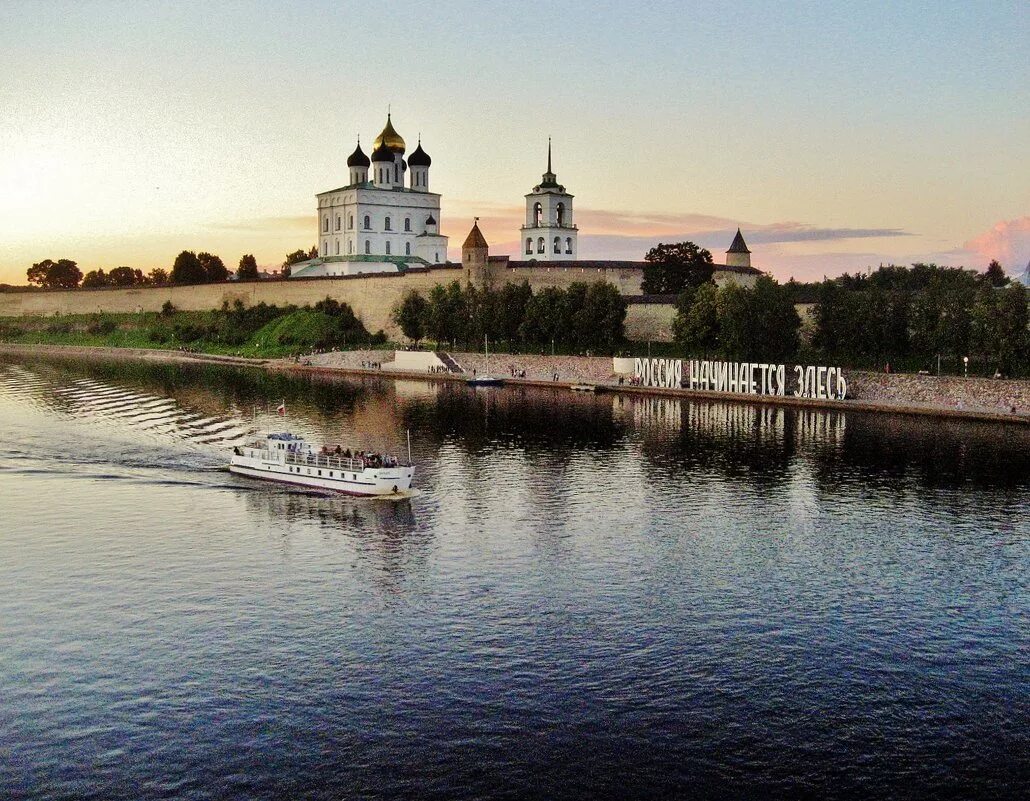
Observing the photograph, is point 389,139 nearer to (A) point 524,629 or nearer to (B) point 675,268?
(B) point 675,268

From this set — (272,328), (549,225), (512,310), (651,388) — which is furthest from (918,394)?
(272,328)

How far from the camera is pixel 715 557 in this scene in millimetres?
23281

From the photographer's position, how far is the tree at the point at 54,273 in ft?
510

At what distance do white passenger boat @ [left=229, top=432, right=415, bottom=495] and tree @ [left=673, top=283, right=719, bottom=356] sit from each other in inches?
1186

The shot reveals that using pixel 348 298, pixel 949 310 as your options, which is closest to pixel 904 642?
pixel 949 310

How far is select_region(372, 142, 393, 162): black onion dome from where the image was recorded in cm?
10306

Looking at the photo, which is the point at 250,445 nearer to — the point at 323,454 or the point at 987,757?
the point at 323,454

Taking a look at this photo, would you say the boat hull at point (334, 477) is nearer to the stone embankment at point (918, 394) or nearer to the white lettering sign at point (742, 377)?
→ the stone embankment at point (918, 394)

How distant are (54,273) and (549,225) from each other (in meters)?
91.1

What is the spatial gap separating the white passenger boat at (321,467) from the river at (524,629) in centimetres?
59

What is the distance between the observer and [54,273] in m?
155

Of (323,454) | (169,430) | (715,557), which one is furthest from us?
(169,430)

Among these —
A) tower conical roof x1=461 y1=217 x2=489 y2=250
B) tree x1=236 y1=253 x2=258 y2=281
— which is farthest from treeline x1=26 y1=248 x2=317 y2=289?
tower conical roof x1=461 y1=217 x2=489 y2=250

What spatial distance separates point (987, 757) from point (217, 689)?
10.8m
